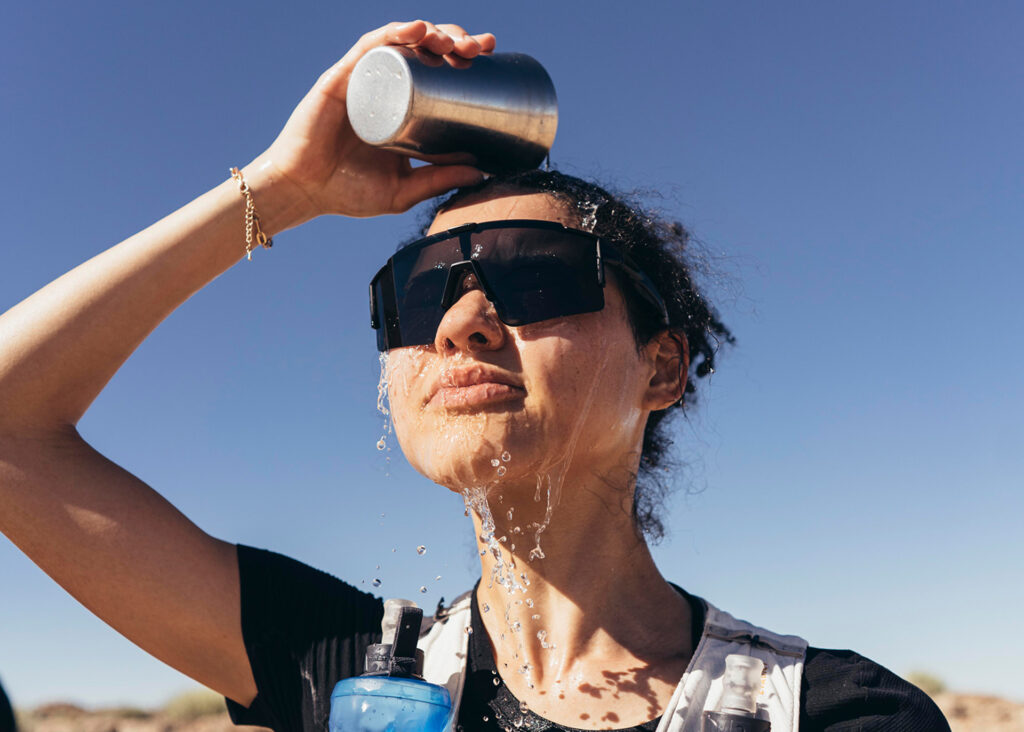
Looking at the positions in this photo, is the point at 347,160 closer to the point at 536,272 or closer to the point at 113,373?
the point at 536,272

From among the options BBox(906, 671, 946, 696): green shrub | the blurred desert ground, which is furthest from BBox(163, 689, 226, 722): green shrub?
BBox(906, 671, 946, 696): green shrub

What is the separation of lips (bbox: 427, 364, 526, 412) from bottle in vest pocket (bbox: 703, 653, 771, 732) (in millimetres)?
933

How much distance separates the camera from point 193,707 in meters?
19.4

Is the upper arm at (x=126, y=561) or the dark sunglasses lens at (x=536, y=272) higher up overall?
the dark sunglasses lens at (x=536, y=272)

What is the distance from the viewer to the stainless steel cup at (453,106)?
266 cm

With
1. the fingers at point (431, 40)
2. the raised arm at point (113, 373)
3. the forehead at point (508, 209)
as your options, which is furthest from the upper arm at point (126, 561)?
the fingers at point (431, 40)

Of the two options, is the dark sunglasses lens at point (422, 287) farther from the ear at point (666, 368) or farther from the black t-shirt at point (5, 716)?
the black t-shirt at point (5, 716)

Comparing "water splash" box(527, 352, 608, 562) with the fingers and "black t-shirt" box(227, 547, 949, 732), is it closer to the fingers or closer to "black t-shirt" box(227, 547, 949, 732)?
"black t-shirt" box(227, 547, 949, 732)

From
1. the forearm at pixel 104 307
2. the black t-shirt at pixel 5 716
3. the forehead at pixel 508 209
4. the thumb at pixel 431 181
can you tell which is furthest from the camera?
the thumb at pixel 431 181

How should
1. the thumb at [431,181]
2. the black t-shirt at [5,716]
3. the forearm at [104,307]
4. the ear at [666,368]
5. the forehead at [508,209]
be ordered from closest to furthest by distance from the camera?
the black t-shirt at [5,716]
the forearm at [104,307]
the forehead at [508,209]
the ear at [666,368]
the thumb at [431,181]

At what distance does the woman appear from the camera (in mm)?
2434

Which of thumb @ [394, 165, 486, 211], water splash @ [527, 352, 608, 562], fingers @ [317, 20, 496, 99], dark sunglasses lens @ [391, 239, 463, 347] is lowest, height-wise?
water splash @ [527, 352, 608, 562]

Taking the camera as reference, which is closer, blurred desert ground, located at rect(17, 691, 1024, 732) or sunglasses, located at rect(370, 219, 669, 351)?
sunglasses, located at rect(370, 219, 669, 351)

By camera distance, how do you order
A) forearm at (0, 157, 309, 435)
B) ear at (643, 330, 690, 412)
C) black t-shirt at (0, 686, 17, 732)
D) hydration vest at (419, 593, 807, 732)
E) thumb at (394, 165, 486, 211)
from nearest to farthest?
black t-shirt at (0, 686, 17, 732), hydration vest at (419, 593, 807, 732), forearm at (0, 157, 309, 435), ear at (643, 330, 690, 412), thumb at (394, 165, 486, 211)
